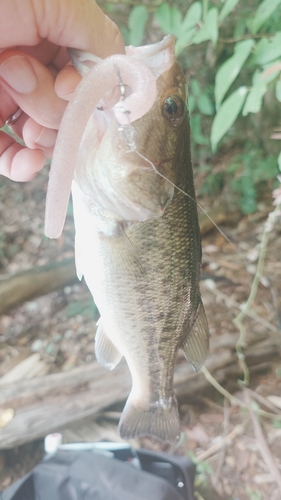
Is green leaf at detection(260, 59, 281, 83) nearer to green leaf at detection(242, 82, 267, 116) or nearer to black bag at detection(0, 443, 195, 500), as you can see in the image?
green leaf at detection(242, 82, 267, 116)

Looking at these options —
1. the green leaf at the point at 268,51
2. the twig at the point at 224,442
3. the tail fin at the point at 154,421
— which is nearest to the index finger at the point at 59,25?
the green leaf at the point at 268,51

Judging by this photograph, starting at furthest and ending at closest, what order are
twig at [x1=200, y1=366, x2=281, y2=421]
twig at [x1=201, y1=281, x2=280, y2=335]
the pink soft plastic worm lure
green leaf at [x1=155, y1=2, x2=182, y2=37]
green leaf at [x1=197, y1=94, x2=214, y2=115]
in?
green leaf at [x1=197, y1=94, x2=214, y2=115] < twig at [x1=201, y1=281, x2=280, y2=335] < twig at [x1=200, y1=366, x2=281, y2=421] < green leaf at [x1=155, y1=2, x2=182, y2=37] < the pink soft plastic worm lure

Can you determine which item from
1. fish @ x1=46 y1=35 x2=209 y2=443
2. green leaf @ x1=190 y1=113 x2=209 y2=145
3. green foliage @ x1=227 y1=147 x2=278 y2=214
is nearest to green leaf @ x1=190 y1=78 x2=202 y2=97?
green leaf @ x1=190 y1=113 x2=209 y2=145

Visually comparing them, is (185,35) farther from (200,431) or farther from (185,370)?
(200,431)

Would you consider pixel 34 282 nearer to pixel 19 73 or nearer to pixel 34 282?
pixel 34 282

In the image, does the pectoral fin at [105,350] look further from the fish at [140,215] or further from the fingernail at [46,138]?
the fingernail at [46,138]

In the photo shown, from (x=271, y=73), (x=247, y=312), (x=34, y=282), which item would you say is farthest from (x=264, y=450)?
(x=271, y=73)

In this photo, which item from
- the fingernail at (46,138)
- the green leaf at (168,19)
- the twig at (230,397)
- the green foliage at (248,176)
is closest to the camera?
the fingernail at (46,138)
